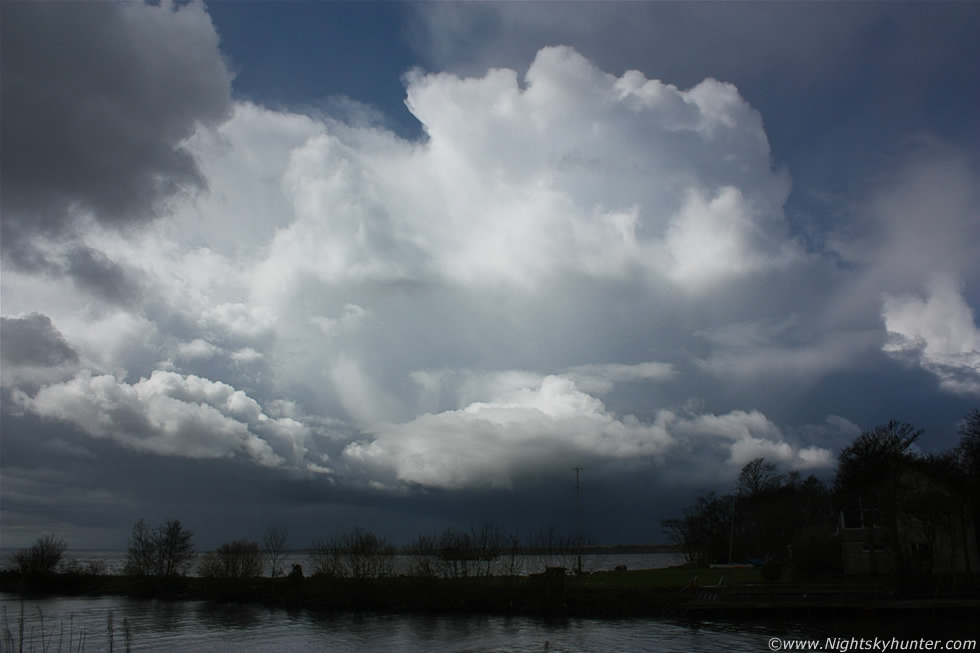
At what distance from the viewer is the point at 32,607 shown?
8369 cm

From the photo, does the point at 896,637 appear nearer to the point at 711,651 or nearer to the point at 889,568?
the point at 711,651

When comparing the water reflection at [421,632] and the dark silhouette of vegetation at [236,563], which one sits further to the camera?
the dark silhouette of vegetation at [236,563]

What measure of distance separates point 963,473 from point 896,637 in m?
33.6

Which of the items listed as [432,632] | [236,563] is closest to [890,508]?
[432,632]

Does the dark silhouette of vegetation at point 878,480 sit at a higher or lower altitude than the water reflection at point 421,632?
higher

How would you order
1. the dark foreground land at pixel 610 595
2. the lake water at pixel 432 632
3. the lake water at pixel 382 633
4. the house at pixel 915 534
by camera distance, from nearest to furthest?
the lake water at pixel 432 632 → the lake water at pixel 382 633 → the dark foreground land at pixel 610 595 → the house at pixel 915 534

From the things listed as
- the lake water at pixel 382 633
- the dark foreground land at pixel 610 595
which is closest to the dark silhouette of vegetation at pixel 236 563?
the dark foreground land at pixel 610 595

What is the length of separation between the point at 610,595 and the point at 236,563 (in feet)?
177

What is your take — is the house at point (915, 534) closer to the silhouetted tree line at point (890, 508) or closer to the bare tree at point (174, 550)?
the silhouetted tree line at point (890, 508)

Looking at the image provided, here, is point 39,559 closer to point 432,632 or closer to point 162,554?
point 162,554

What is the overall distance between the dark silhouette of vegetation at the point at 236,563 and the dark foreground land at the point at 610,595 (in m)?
1.54

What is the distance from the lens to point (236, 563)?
308 ft

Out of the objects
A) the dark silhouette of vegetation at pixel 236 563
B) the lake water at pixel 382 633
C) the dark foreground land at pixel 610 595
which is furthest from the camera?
the dark silhouette of vegetation at pixel 236 563

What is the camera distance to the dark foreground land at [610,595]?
180ft
